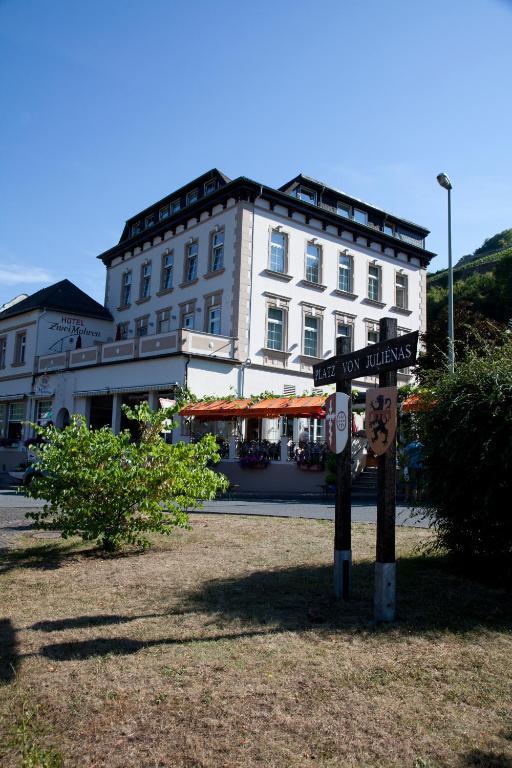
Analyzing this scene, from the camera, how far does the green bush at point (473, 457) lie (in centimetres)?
579

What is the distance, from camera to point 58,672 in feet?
13.4

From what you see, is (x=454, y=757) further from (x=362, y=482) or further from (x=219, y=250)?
(x=219, y=250)

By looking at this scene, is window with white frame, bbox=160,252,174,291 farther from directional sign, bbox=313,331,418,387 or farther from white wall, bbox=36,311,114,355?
directional sign, bbox=313,331,418,387

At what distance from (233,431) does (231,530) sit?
44.3 ft

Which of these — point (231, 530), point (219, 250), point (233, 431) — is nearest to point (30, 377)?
point (219, 250)

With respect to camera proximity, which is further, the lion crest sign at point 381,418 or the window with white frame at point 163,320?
the window with white frame at point 163,320

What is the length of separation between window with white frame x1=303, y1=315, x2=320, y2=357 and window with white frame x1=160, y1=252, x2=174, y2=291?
728cm

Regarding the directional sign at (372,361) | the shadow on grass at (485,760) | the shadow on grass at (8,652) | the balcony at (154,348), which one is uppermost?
the balcony at (154,348)

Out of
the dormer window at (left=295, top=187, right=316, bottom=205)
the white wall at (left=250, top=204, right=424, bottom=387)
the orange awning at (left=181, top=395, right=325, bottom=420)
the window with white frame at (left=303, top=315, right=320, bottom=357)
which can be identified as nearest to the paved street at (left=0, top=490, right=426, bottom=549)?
the orange awning at (left=181, top=395, right=325, bottom=420)

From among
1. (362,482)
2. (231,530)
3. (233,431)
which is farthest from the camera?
(233,431)

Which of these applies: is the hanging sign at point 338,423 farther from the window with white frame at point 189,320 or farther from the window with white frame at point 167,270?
the window with white frame at point 167,270

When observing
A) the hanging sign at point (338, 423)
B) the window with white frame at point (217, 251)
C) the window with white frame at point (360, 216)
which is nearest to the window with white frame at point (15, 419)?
the window with white frame at point (217, 251)

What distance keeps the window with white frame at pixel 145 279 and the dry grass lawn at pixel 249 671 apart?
27.0 metres

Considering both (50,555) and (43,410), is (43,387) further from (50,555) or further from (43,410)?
(50,555)
